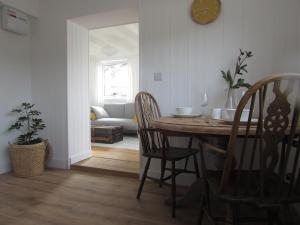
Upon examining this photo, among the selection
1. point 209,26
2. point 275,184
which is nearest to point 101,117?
point 209,26

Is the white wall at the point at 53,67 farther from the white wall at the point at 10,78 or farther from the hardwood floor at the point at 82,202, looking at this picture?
the hardwood floor at the point at 82,202

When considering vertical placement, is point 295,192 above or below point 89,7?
below

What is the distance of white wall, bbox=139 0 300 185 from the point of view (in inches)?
84.4

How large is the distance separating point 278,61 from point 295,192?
1.39 meters

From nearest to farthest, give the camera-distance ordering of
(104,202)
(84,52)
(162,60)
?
(104,202), (162,60), (84,52)

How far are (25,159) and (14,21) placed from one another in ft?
5.49

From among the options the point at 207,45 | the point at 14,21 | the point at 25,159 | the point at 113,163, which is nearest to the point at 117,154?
the point at 113,163

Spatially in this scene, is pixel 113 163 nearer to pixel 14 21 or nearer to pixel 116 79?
pixel 14 21

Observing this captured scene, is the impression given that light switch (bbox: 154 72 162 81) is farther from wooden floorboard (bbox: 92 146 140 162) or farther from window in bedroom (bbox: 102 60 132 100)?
window in bedroom (bbox: 102 60 132 100)

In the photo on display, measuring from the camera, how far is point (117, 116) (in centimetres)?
593

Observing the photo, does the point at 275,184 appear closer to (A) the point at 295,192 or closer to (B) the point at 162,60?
(A) the point at 295,192

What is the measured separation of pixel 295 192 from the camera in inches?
46.6

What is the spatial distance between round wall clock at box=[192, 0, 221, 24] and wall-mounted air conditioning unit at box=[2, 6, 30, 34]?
7.01 ft

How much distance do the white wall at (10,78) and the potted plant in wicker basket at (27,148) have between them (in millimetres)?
96
